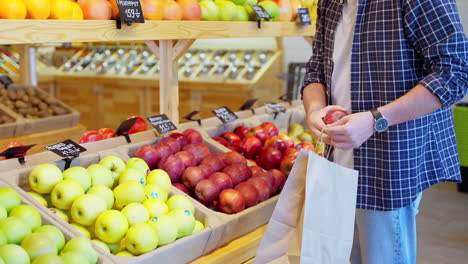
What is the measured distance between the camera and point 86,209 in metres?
1.80

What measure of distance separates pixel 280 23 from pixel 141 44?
4593 millimetres

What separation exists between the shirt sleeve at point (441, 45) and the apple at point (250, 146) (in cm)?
135

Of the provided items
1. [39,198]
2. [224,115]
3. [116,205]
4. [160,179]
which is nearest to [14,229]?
[39,198]

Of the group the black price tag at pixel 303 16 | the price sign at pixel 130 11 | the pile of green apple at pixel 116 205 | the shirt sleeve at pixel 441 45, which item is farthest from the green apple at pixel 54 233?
the black price tag at pixel 303 16

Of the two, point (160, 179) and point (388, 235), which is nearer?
point (388, 235)

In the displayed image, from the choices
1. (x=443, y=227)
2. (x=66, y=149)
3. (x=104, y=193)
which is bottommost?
(x=443, y=227)

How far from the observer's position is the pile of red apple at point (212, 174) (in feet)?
7.30

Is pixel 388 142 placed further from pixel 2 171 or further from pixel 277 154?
pixel 2 171

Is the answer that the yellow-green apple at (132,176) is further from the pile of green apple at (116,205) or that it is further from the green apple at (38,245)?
the green apple at (38,245)

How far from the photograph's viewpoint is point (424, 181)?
1.79 m

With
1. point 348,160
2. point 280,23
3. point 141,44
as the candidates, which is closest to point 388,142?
point 348,160

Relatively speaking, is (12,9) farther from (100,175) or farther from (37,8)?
(100,175)

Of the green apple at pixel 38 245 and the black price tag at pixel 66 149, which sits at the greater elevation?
the black price tag at pixel 66 149

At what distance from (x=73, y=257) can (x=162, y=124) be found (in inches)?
42.7
